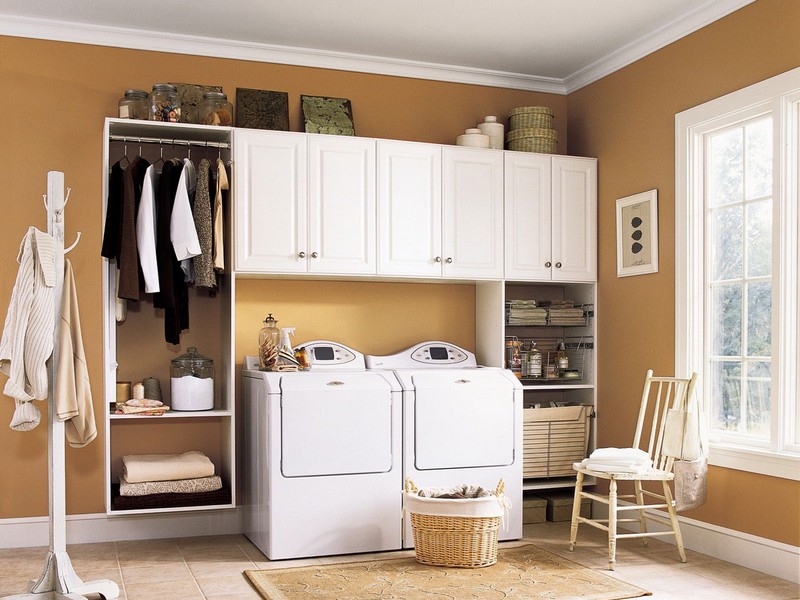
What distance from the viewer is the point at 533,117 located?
5.12m

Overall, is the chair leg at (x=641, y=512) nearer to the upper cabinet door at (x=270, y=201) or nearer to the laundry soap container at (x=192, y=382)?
the upper cabinet door at (x=270, y=201)

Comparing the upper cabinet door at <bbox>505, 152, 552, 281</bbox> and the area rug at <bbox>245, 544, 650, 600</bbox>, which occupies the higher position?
the upper cabinet door at <bbox>505, 152, 552, 281</bbox>

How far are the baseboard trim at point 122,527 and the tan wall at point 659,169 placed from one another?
2343 millimetres

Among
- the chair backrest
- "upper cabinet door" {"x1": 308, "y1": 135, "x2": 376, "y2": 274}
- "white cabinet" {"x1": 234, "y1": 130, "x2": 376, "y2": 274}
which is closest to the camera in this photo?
the chair backrest

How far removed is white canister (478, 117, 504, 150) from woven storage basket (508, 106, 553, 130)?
143 millimetres

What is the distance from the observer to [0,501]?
4332mm

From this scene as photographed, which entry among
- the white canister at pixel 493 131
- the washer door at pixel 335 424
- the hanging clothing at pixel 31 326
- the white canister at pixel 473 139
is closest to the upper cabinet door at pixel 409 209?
the white canister at pixel 473 139

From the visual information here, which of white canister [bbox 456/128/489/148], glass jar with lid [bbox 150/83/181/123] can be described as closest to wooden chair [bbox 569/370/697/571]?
white canister [bbox 456/128/489/148]

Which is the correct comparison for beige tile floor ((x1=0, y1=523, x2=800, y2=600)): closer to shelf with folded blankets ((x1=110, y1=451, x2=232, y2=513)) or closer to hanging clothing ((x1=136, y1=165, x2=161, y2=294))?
shelf with folded blankets ((x1=110, y1=451, x2=232, y2=513))

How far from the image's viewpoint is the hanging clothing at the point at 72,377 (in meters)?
3.39

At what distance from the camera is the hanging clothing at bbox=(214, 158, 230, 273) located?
432cm

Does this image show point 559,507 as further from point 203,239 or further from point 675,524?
point 203,239

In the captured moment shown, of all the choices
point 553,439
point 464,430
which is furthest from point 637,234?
point 464,430

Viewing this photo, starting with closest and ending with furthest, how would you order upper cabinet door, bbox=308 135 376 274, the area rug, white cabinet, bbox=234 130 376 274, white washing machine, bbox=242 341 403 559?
the area rug
white washing machine, bbox=242 341 403 559
white cabinet, bbox=234 130 376 274
upper cabinet door, bbox=308 135 376 274
